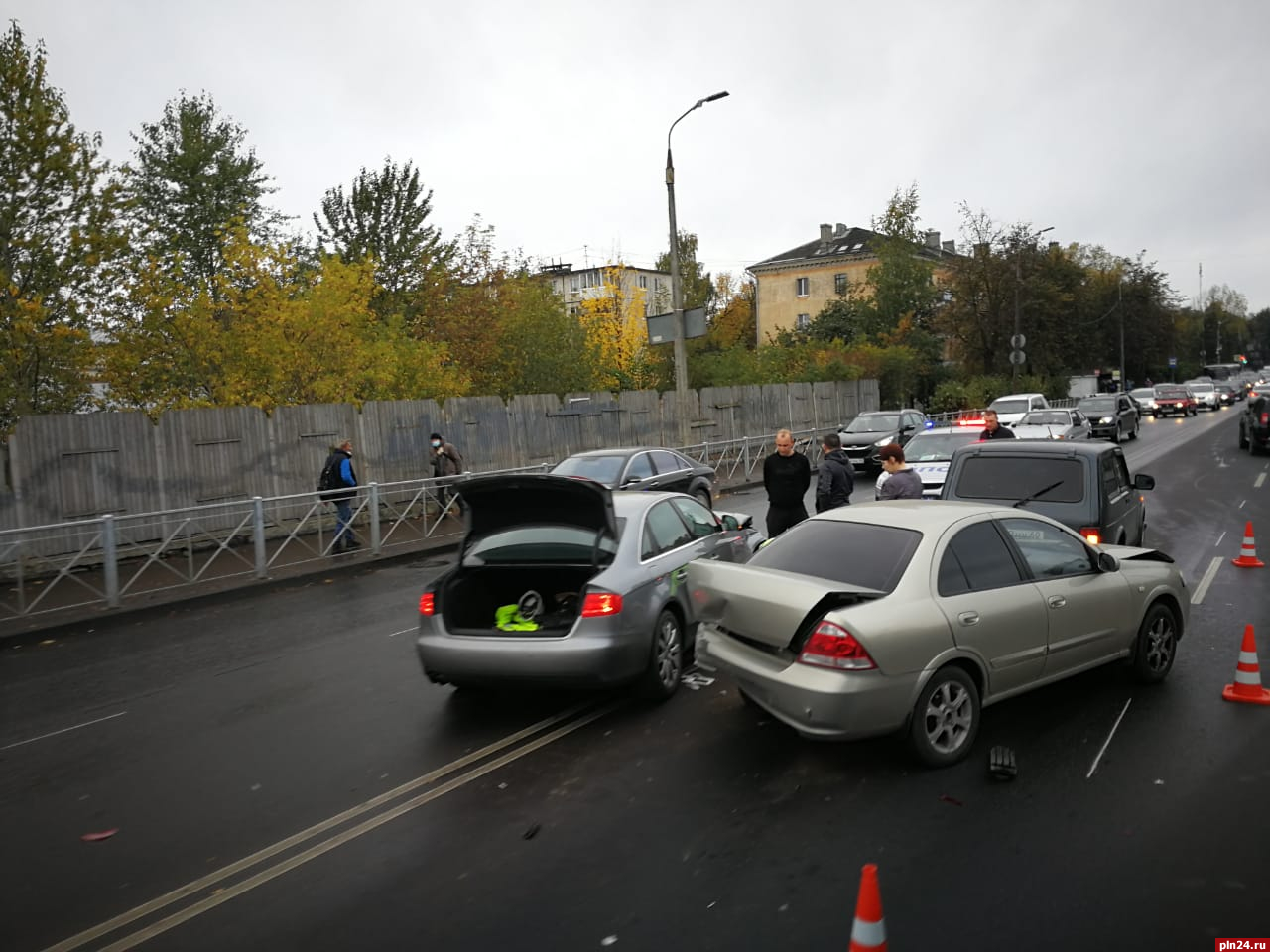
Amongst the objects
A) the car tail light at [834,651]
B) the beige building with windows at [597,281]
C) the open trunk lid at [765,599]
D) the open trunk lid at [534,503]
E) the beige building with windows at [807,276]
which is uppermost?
the beige building with windows at [597,281]

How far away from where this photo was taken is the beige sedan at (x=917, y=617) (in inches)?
199

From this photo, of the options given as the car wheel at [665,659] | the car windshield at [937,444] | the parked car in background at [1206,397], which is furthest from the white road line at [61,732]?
the parked car in background at [1206,397]

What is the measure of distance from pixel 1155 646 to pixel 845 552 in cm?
267

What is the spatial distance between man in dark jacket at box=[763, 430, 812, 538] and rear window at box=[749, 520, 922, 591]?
327 cm

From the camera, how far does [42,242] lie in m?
16.6

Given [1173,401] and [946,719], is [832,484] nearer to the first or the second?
[946,719]

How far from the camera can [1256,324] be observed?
191m

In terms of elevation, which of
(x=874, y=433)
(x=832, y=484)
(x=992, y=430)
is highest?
(x=992, y=430)

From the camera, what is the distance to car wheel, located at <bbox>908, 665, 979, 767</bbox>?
518 cm

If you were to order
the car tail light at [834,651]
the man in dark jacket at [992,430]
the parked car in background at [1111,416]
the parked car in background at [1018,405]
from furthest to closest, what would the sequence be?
the parked car in background at [1111,416], the parked car in background at [1018,405], the man in dark jacket at [992,430], the car tail light at [834,651]

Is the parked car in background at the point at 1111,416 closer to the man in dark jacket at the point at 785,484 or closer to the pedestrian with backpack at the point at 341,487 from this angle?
the man in dark jacket at the point at 785,484

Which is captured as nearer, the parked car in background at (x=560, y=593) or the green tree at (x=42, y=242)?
the parked car in background at (x=560, y=593)

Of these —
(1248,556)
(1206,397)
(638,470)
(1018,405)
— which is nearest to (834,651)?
(1248,556)

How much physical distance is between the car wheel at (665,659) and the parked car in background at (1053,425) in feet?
52.4
